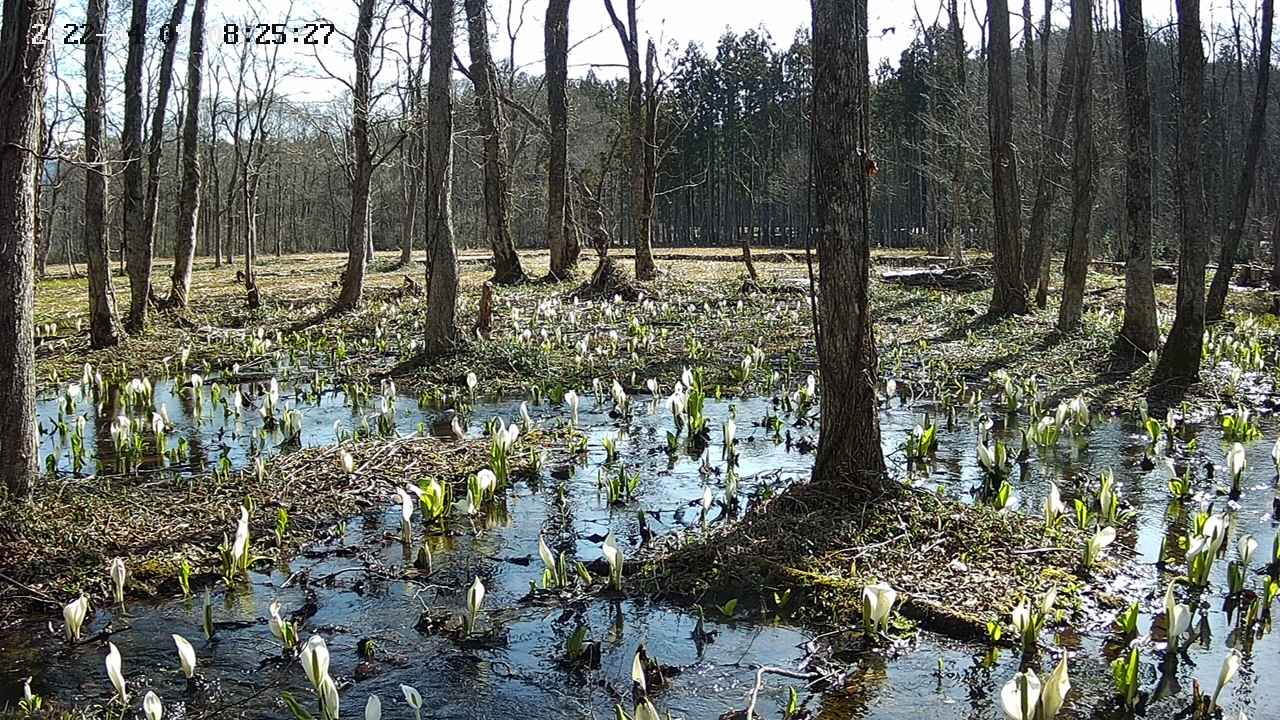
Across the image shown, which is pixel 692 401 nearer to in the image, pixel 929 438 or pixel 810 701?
pixel 929 438

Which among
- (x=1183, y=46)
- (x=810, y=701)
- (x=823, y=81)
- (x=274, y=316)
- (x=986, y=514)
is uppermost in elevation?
(x=1183, y=46)

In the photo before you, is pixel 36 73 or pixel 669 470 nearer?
pixel 36 73

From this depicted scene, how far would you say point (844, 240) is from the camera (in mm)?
5457

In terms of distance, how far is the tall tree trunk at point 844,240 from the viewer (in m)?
5.38

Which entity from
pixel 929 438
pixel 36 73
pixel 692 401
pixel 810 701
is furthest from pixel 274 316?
pixel 810 701

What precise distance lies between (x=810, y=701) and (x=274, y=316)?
16.2 meters

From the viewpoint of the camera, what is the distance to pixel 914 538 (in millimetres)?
5262

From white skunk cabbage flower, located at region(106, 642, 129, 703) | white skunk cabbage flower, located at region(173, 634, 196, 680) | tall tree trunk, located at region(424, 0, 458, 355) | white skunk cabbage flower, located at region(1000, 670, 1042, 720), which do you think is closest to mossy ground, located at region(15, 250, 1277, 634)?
tall tree trunk, located at region(424, 0, 458, 355)

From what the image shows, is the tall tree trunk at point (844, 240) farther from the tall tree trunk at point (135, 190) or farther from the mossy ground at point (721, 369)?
the tall tree trunk at point (135, 190)

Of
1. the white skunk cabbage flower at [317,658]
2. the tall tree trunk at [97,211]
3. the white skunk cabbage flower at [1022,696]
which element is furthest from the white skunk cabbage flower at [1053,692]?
the tall tree trunk at [97,211]

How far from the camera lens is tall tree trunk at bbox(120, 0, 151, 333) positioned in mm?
14789

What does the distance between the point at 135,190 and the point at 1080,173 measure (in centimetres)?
1444

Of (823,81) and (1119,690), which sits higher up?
(823,81)

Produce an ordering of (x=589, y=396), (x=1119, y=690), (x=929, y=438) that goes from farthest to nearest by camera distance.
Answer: (x=589, y=396), (x=929, y=438), (x=1119, y=690)
